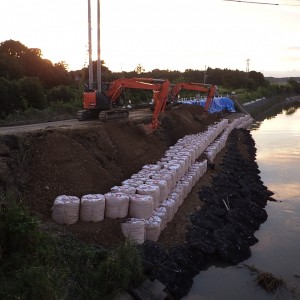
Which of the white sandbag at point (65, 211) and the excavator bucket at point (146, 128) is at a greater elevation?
the excavator bucket at point (146, 128)

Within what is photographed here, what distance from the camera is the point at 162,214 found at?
9.88 m

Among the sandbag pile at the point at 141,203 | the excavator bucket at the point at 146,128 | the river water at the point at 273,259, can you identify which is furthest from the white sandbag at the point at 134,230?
the excavator bucket at the point at 146,128

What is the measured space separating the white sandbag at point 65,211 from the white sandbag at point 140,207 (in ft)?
4.23

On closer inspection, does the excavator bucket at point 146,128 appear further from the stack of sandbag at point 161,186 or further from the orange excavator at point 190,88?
the stack of sandbag at point 161,186

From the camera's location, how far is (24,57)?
38781 mm

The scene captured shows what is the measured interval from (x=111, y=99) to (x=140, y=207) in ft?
30.6

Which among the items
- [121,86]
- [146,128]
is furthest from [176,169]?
[121,86]

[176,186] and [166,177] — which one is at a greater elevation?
[166,177]

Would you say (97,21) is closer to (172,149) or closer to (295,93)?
(172,149)

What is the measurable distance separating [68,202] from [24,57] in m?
33.2

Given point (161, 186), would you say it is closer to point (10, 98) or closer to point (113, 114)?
point (113, 114)

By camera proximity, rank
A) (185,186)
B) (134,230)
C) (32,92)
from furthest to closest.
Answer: (32,92) → (185,186) → (134,230)

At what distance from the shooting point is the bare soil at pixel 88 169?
349 inches

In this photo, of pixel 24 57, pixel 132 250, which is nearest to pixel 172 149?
pixel 132 250
